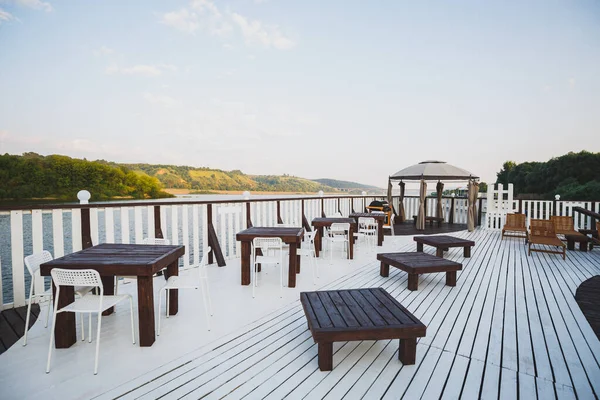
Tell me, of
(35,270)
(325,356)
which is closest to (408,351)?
(325,356)

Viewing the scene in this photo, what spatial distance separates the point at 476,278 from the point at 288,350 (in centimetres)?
366

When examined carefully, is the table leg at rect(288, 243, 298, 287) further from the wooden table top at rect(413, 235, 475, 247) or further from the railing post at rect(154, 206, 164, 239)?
the wooden table top at rect(413, 235, 475, 247)

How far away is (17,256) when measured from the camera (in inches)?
121

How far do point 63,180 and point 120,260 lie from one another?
13.5 meters

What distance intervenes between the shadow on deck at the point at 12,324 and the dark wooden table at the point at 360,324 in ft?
8.68

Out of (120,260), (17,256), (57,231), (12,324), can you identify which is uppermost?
(57,231)

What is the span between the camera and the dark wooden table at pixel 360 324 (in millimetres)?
1983

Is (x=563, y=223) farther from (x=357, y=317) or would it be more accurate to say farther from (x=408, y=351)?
(x=357, y=317)

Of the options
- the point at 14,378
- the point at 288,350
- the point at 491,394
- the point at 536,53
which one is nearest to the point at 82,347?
the point at 14,378

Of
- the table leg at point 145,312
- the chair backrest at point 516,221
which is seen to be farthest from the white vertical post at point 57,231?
the chair backrest at point 516,221

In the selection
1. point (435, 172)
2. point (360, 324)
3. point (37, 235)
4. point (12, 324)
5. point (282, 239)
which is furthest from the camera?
point (435, 172)

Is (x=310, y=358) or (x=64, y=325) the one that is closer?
(x=310, y=358)

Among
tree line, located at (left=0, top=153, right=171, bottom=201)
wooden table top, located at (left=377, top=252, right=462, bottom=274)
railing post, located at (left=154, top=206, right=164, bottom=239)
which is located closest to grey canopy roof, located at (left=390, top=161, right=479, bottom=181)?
wooden table top, located at (left=377, top=252, right=462, bottom=274)

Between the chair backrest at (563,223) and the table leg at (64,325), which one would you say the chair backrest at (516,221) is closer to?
the chair backrest at (563,223)
